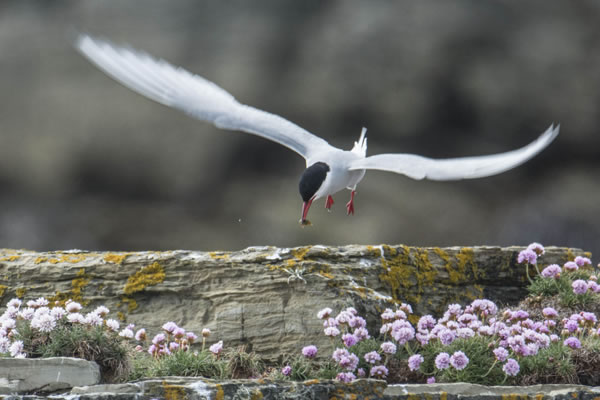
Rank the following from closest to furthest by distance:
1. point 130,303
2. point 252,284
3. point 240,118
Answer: point 252,284
point 130,303
point 240,118

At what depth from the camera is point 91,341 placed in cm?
370

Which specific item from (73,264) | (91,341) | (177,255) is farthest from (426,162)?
(73,264)

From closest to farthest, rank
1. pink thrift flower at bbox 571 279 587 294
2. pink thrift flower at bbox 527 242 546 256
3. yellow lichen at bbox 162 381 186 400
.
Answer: yellow lichen at bbox 162 381 186 400, pink thrift flower at bbox 571 279 587 294, pink thrift flower at bbox 527 242 546 256

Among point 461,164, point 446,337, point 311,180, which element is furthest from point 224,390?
point 311,180

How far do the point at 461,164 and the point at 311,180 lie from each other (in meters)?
1.19

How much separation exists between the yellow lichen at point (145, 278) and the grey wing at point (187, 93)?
124 cm

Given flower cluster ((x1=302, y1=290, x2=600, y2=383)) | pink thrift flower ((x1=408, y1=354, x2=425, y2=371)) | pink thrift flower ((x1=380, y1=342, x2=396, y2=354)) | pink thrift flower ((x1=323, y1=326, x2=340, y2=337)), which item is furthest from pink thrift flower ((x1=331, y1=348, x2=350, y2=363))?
pink thrift flower ((x1=408, y1=354, x2=425, y2=371))

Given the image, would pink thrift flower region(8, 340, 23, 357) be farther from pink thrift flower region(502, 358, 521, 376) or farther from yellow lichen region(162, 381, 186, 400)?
pink thrift flower region(502, 358, 521, 376)

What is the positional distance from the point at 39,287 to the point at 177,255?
971 millimetres

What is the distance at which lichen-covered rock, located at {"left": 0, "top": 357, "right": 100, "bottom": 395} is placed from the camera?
10.8ft

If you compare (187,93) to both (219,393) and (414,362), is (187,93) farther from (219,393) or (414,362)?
(219,393)

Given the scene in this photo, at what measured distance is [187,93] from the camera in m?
5.34

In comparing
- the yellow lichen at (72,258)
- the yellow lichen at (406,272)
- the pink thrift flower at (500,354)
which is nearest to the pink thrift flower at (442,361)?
the pink thrift flower at (500,354)

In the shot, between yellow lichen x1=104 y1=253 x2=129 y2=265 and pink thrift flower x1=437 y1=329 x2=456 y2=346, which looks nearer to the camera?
pink thrift flower x1=437 y1=329 x2=456 y2=346
